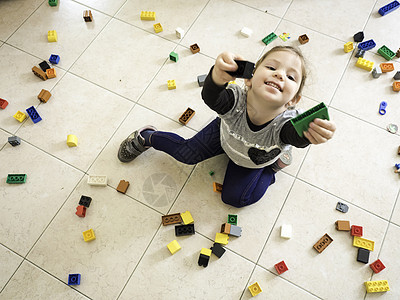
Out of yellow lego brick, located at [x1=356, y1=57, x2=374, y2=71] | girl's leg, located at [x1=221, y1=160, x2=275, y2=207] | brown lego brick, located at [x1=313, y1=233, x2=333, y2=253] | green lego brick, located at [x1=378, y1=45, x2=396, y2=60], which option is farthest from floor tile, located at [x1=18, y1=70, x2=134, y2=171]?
green lego brick, located at [x1=378, y1=45, x2=396, y2=60]

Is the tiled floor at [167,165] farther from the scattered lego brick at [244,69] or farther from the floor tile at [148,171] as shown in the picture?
the scattered lego brick at [244,69]

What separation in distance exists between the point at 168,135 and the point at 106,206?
1.21 feet

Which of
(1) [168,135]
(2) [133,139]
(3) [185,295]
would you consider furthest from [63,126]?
(3) [185,295]

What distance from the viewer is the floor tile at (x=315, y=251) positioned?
1.25 m

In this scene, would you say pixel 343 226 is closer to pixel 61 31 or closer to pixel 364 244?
pixel 364 244

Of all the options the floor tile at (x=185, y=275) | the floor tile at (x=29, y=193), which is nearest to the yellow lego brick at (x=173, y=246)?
the floor tile at (x=185, y=275)

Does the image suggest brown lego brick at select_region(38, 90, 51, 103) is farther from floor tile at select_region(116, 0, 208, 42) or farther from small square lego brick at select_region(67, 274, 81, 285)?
small square lego brick at select_region(67, 274, 81, 285)

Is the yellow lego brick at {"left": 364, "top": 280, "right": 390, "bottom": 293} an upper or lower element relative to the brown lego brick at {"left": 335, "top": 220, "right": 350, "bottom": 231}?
lower

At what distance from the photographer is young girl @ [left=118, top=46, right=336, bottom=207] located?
96 cm

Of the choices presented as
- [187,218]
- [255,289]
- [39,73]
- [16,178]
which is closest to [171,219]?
[187,218]

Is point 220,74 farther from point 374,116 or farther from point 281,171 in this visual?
point 374,116

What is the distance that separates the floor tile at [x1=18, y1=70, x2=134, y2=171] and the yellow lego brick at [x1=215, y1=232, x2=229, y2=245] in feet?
1.96

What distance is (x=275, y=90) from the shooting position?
0.97 meters

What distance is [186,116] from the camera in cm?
147
